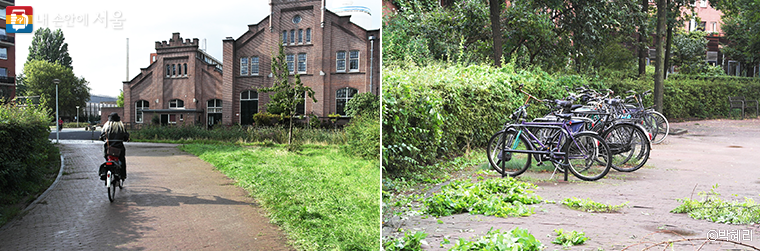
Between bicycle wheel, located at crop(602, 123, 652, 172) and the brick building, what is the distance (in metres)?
2.00

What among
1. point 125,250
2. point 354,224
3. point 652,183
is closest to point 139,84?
point 125,250

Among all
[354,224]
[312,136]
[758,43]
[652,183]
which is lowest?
[354,224]

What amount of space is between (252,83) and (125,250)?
90 centimetres

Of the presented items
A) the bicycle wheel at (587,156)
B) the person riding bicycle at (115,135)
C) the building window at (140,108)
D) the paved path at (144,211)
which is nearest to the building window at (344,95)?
the paved path at (144,211)

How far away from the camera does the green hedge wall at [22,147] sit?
147 centimetres

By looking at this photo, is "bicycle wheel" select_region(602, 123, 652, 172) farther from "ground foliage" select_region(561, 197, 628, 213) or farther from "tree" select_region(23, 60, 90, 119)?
"tree" select_region(23, 60, 90, 119)

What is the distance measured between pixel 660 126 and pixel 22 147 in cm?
488

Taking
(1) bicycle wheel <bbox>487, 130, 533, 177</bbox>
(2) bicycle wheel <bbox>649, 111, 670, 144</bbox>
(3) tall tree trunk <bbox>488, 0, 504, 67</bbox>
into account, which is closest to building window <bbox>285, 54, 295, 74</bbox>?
(1) bicycle wheel <bbox>487, 130, 533, 177</bbox>

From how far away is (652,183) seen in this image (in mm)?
2352

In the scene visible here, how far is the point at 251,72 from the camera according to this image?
2.10 m

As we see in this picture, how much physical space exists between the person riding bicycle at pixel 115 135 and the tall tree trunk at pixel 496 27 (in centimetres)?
307

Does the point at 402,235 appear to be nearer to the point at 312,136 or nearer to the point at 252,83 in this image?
the point at 312,136

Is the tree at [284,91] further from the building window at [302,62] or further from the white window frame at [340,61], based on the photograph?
the white window frame at [340,61]

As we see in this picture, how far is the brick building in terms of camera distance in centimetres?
197
